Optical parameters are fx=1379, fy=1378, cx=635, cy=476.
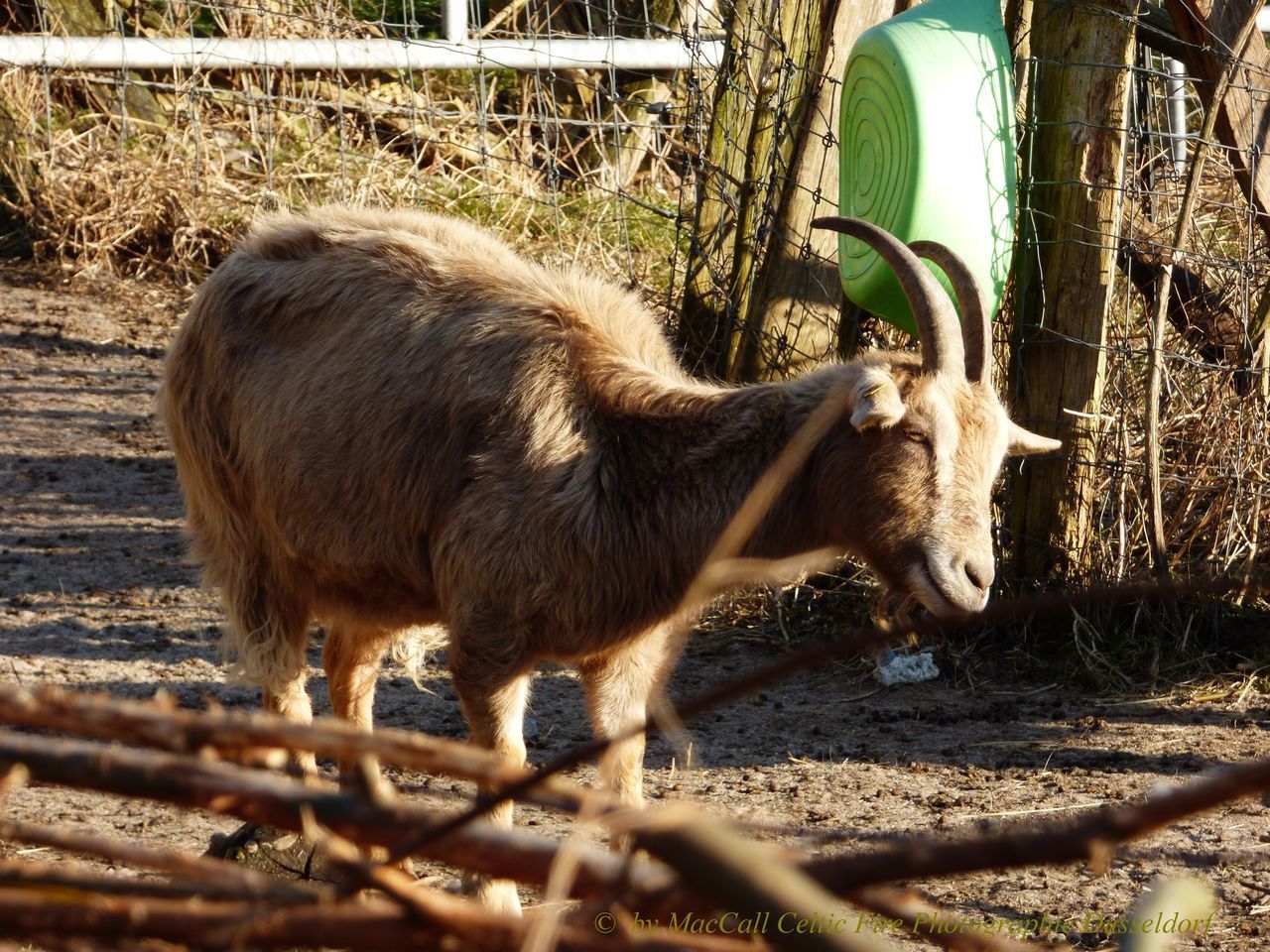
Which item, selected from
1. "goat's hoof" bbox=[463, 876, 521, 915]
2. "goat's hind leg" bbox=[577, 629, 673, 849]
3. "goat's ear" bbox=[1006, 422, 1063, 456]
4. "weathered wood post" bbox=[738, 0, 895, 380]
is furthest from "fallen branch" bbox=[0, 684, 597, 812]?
"weathered wood post" bbox=[738, 0, 895, 380]

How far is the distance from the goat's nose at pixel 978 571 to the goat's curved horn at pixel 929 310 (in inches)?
20.6

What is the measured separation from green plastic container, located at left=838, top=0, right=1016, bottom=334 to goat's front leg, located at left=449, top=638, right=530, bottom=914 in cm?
190

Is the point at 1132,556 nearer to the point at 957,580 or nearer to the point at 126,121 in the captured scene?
the point at 957,580

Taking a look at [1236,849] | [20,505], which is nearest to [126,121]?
[20,505]

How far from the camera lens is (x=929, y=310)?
3752 millimetres

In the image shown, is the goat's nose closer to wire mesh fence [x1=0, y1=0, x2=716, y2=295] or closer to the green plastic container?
the green plastic container

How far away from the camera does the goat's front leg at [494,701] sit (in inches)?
154

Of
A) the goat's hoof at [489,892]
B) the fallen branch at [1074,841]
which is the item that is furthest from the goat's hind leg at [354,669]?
the fallen branch at [1074,841]

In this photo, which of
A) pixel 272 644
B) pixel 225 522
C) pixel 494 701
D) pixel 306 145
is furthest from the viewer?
pixel 306 145

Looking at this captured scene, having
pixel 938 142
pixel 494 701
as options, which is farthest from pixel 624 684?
pixel 938 142

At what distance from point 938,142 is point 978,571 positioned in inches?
67.2

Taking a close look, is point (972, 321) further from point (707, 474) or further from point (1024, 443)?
point (707, 474)

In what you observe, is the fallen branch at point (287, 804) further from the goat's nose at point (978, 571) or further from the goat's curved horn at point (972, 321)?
the goat's curved horn at point (972, 321)

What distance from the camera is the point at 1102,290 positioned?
17.2 feet
